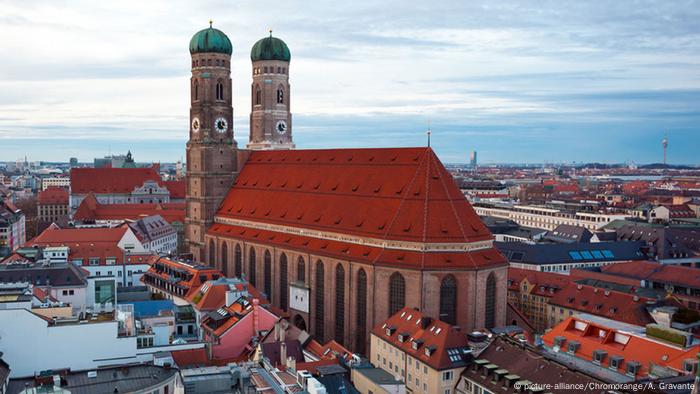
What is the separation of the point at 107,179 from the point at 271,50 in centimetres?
8191

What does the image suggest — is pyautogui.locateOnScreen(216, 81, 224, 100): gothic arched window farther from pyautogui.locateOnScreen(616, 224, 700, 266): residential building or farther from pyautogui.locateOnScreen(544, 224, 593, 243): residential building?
pyautogui.locateOnScreen(616, 224, 700, 266): residential building

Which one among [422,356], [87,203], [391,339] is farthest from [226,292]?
[87,203]

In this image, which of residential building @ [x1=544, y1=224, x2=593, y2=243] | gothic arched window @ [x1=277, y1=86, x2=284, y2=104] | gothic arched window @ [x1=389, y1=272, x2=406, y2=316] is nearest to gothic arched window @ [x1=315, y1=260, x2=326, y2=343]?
gothic arched window @ [x1=389, y1=272, x2=406, y2=316]

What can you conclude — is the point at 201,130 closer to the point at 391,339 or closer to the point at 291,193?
the point at 291,193

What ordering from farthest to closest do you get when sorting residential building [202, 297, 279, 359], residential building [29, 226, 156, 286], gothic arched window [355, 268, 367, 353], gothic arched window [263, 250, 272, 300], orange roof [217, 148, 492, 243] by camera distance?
residential building [29, 226, 156, 286], gothic arched window [263, 250, 272, 300], gothic arched window [355, 268, 367, 353], orange roof [217, 148, 492, 243], residential building [202, 297, 279, 359]

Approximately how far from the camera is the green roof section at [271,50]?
107625 millimetres

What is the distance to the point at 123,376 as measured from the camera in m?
41.5

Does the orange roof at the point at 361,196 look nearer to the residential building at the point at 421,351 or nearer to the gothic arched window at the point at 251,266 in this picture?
the gothic arched window at the point at 251,266

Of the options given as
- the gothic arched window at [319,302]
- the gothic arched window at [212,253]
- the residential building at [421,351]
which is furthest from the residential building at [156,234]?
the residential building at [421,351]

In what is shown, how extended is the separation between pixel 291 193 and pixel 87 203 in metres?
72.2

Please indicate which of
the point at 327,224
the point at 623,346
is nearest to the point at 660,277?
the point at 623,346

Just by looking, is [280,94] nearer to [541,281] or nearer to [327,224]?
[327,224]

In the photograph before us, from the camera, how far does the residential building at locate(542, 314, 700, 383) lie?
4470cm

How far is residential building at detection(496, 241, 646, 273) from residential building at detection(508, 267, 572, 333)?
1543cm
